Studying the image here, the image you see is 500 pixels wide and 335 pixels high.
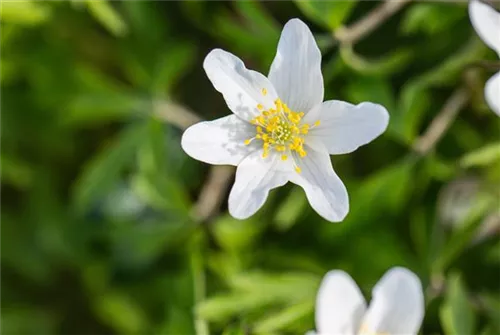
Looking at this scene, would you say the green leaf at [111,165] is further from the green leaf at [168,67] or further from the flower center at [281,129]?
the flower center at [281,129]

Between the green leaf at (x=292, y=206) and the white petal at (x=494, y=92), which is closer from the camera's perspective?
the white petal at (x=494, y=92)

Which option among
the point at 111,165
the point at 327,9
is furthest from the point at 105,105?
the point at 327,9

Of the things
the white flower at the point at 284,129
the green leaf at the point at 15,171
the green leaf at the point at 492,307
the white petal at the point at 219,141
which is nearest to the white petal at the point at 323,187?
the white flower at the point at 284,129

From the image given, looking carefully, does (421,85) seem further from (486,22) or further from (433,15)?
(486,22)

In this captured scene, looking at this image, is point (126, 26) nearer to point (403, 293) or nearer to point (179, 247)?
point (179, 247)

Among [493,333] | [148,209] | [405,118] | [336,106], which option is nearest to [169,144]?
[148,209]

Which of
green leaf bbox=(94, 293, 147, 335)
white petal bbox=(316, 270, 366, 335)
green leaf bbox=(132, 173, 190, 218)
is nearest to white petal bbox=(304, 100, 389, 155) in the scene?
white petal bbox=(316, 270, 366, 335)
